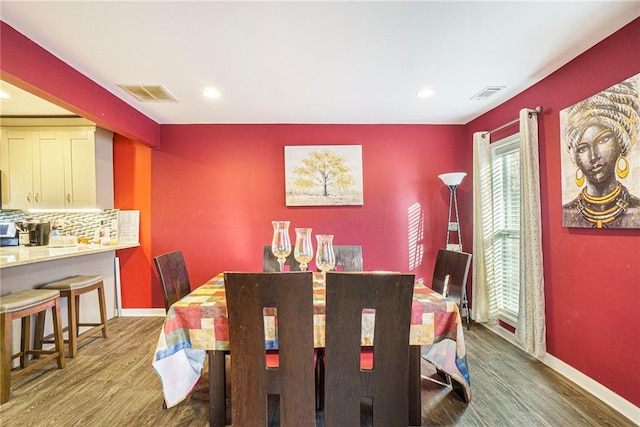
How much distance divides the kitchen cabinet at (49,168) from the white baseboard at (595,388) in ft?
15.9

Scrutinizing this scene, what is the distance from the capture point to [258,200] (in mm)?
3840

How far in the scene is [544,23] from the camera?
1854 millimetres

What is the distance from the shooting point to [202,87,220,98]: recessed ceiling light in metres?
2.76

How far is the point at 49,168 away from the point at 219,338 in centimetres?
340

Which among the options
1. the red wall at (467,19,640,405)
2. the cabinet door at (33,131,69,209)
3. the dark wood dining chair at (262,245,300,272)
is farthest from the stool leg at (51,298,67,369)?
the red wall at (467,19,640,405)

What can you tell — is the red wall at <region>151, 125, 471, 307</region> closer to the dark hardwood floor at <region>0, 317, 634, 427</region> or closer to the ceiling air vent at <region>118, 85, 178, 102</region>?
the ceiling air vent at <region>118, 85, 178, 102</region>

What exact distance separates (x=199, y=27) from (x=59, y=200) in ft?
9.76

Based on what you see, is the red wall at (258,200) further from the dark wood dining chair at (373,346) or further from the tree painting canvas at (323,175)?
the dark wood dining chair at (373,346)

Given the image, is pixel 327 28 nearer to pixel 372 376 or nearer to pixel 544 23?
pixel 544 23

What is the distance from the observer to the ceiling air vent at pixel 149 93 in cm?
271

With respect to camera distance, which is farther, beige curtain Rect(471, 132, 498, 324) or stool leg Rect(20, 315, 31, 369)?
beige curtain Rect(471, 132, 498, 324)

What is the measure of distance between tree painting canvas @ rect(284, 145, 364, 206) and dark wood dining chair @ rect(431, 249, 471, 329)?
157 centimetres

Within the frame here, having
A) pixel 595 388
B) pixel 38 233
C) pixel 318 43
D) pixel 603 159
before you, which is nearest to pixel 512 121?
pixel 603 159

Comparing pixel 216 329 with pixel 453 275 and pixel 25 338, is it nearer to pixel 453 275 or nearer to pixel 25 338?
pixel 453 275
